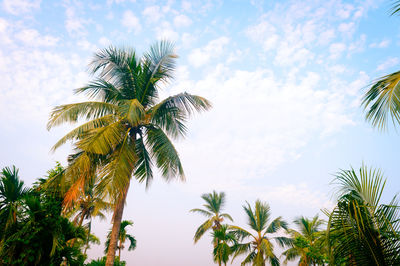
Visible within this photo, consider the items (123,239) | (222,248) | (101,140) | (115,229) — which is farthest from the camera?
(123,239)

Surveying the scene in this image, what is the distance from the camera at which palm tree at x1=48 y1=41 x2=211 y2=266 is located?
9.04 m

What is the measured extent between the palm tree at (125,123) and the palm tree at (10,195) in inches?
78.6

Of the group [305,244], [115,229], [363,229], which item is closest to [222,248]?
[305,244]

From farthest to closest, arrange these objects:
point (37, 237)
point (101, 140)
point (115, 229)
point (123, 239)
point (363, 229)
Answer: point (123, 239)
point (115, 229)
point (101, 140)
point (37, 237)
point (363, 229)

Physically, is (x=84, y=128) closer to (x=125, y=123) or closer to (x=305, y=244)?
(x=125, y=123)

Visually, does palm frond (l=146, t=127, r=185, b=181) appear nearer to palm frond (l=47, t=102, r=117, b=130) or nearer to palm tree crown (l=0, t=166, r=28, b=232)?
palm frond (l=47, t=102, r=117, b=130)

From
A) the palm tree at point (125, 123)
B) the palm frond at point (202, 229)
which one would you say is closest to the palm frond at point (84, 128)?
the palm tree at point (125, 123)

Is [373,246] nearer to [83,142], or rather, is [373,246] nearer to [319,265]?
[83,142]

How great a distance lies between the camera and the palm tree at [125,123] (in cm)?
904

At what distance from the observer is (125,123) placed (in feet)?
35.0

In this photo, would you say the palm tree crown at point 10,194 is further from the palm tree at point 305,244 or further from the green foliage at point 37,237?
the palm tree at point 305,244

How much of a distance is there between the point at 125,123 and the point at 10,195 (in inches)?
195

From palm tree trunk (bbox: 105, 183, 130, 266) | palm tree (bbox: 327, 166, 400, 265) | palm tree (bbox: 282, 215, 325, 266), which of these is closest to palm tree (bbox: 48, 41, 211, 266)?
palm tree trunk (bbox: 105, 183, 130, 266)

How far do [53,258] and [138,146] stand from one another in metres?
4.99
